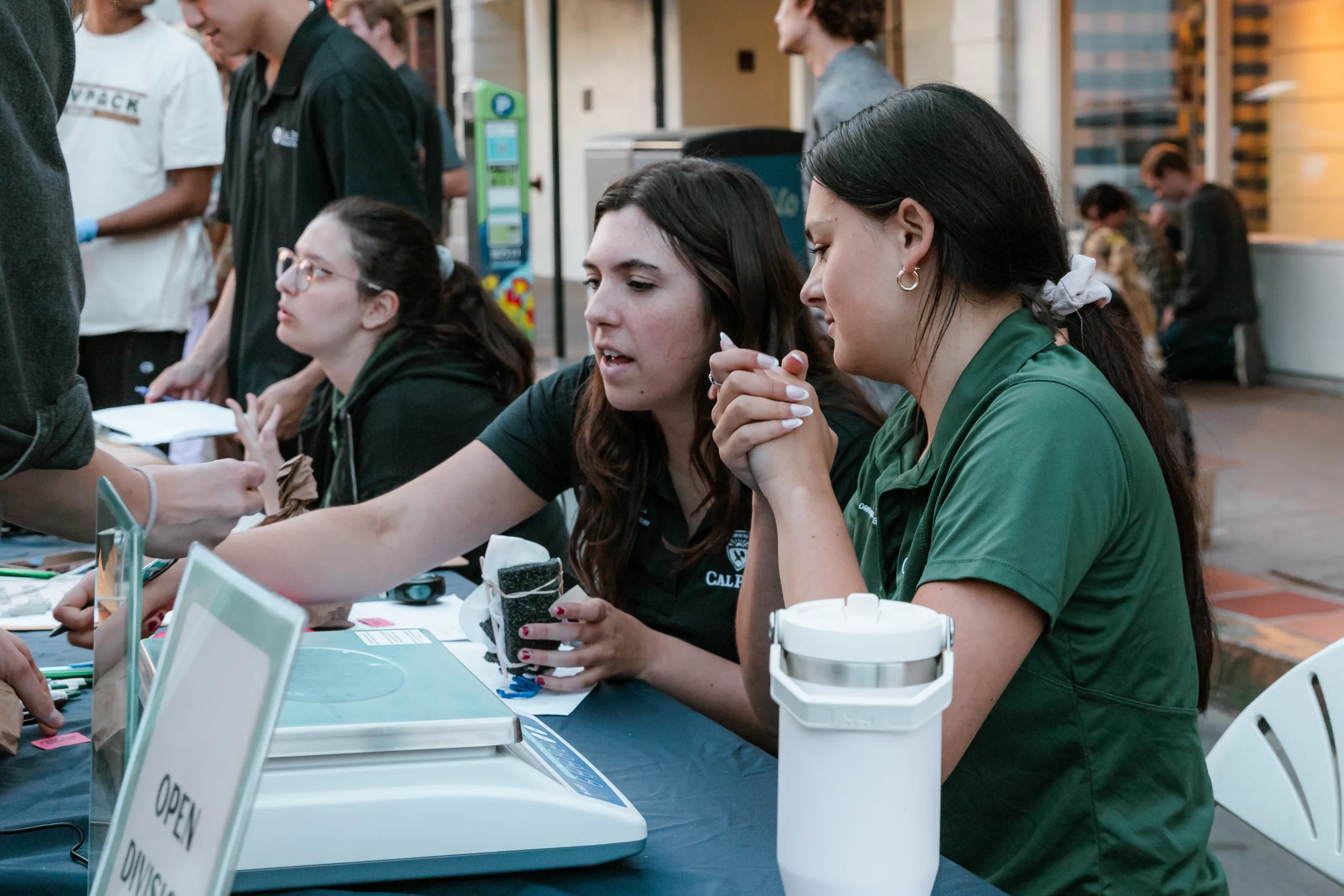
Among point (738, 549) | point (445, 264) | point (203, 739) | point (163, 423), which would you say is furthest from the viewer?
point (445, 264)

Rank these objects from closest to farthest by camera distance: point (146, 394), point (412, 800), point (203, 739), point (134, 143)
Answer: point (203, 739)
point (412, 800)
point (146, 394)
point (134, 143)

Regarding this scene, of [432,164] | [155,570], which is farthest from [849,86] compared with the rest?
[155,570]

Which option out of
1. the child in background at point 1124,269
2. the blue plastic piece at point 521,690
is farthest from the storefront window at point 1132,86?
the blue plastic piece at point 521,690

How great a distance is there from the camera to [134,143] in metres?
3.85

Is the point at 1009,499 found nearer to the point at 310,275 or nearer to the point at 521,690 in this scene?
the point at 521,690

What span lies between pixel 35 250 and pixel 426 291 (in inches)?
65.7

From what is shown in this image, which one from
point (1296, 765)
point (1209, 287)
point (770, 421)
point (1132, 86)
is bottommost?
point (1296, 765)

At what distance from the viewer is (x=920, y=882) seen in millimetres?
874

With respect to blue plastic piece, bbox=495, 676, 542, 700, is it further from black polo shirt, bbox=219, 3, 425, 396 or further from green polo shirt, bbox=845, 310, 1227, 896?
black polo shirt, bbox=219, 3, 425, 396

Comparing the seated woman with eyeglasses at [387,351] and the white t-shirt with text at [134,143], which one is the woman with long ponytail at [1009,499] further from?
the white t-shirt with text at [134,143]

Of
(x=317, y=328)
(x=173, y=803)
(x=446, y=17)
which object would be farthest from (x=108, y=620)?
(x=446, y=17)

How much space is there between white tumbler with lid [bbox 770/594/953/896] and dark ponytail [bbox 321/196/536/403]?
208cm

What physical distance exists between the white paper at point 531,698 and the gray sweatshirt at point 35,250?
19.7 inches

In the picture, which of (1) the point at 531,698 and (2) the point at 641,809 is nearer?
(2) the point at 641,809
